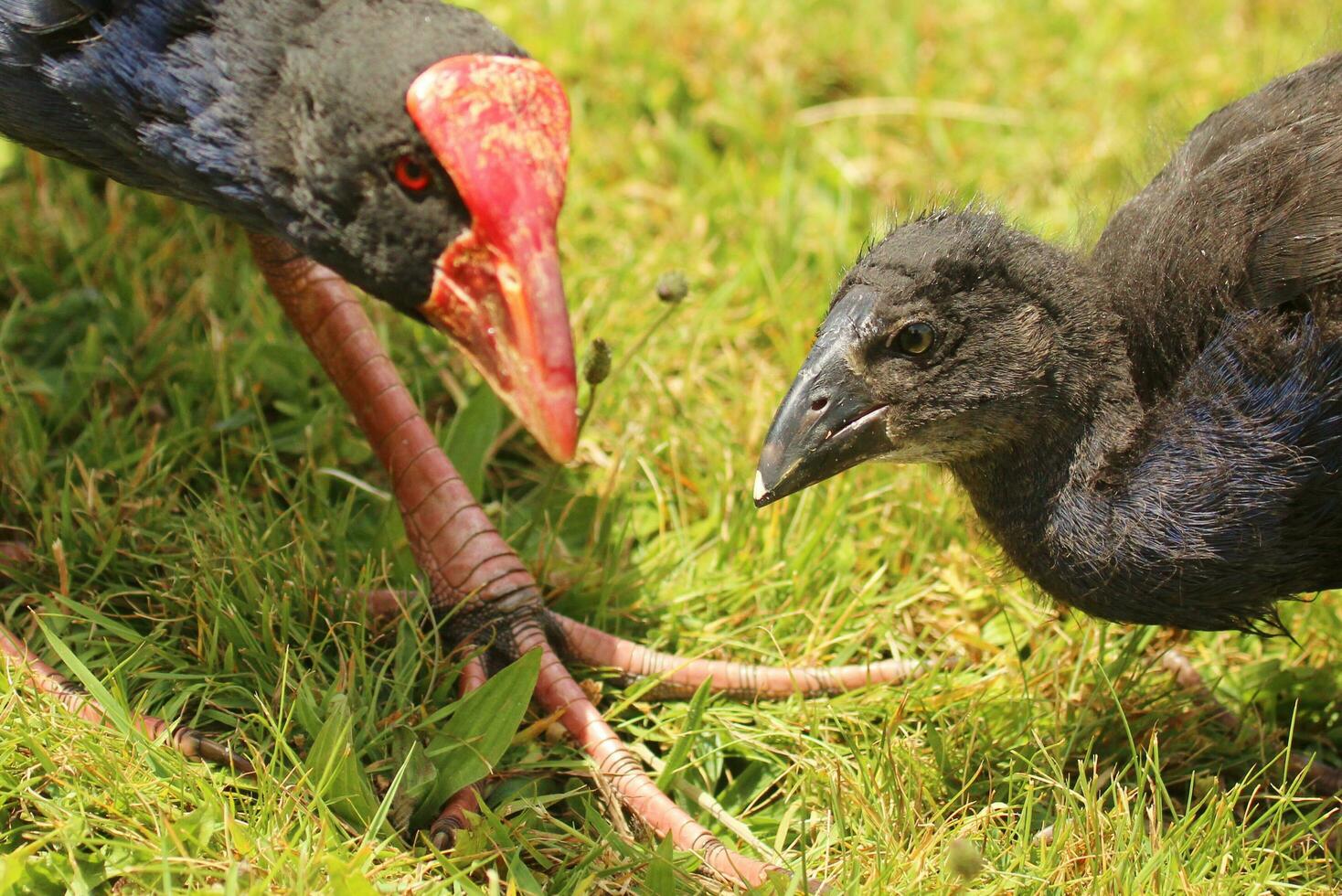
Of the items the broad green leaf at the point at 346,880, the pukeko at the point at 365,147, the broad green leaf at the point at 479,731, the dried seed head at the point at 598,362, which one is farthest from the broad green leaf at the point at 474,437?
the broad green leaf at the point at 346,880

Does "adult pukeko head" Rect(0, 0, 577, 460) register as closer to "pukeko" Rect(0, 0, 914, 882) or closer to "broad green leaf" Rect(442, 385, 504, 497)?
"pukeko" Rect(0, 0, 914, 882)

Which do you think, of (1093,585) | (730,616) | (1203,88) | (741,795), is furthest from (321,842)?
(1203,88)

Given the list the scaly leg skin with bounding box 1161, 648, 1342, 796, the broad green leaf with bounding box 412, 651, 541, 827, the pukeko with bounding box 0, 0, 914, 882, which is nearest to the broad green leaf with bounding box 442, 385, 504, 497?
the pukeko with bounding box 0, 0, 914, 882

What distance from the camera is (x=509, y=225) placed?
216 centimetres

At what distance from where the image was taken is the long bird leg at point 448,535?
2.52 m

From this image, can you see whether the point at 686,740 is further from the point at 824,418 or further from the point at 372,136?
the point at 372,136

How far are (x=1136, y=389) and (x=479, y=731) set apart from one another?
4.39ft

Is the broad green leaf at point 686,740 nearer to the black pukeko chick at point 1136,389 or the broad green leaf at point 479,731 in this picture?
the broad green leaf at point 479,731

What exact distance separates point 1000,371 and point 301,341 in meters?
1.70

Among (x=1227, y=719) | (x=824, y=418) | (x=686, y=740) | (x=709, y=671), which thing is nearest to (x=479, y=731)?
(x=686, y=740)

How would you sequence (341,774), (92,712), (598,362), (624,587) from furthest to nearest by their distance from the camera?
(624,587)
(598,362)
(92,712)
(341,774)

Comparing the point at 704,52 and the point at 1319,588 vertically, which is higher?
the point at 704,52

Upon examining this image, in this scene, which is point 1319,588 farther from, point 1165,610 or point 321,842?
point 321,842

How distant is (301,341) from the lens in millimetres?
3350
